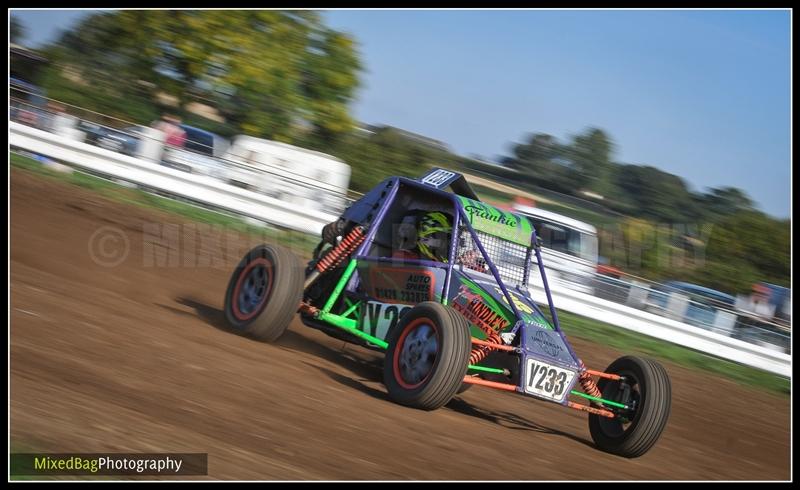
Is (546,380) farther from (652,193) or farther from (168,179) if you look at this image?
(652,193)

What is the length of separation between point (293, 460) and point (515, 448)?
1851 millimetres

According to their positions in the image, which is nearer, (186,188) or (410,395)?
(410,395)

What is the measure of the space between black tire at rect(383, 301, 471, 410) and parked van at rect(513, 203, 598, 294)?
6.93m

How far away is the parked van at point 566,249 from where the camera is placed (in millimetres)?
13008

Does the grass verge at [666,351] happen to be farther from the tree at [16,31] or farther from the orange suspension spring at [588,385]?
the tree at [16,31]

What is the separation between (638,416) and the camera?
6242 mm

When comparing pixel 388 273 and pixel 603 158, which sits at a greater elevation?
pixel 603 158

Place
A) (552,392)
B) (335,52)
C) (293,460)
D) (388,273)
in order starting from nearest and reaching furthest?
(293,460) < (552,392) < (388,273) < (335,52)

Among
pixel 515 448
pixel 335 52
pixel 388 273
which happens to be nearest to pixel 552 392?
pixel 515 448

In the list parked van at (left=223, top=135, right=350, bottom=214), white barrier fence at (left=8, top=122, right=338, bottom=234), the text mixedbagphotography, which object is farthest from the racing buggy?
parked van at (left=223, top=135, right=350, bottom=214)

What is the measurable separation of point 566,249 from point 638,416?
7852 mm

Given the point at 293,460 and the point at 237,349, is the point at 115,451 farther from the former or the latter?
the point at 237,349

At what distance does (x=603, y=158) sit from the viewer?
3666cm

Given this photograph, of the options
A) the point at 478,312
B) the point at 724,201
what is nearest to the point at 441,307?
the point at 478,312
